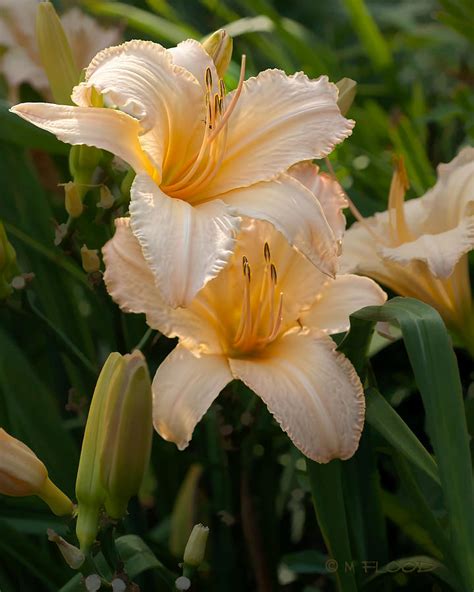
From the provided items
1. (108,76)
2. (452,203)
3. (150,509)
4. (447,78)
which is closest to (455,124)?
(447,78)

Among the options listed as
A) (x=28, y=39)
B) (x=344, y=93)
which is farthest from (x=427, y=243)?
(x=28, y=39)

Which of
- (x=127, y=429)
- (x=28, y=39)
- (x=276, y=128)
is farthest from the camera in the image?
(x=28, y=39)

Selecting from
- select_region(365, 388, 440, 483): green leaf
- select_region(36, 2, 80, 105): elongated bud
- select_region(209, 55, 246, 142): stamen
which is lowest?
select_region(365, 388, 440, 483): green leaf

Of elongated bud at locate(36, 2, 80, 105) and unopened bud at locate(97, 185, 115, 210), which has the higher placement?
elongated bud at locate(36, 2, 80, 105)

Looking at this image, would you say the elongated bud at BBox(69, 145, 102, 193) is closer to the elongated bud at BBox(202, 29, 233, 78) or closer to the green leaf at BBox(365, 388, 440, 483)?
the elongated bud at BBox(202, 29, 233, 78)

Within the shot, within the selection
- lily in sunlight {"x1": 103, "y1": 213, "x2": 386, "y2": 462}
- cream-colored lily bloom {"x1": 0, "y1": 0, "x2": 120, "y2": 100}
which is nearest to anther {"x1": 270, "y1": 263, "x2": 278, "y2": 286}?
lily in sunlight {"x1": 103, "y1": 213, "x2": 386, "y2": 462}

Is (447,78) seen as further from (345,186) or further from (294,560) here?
(294,560)

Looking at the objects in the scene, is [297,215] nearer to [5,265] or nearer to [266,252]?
[266,252]
